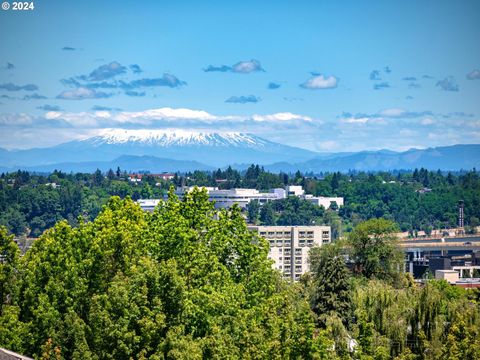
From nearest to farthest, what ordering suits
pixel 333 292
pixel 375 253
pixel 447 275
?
pixel 333 292 → pixel 375 253 → pixel 447 275

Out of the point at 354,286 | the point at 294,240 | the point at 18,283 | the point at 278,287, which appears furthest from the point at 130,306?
the point at 294,240

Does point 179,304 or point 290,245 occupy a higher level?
point 179,304

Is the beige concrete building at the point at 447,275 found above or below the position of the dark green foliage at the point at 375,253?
below

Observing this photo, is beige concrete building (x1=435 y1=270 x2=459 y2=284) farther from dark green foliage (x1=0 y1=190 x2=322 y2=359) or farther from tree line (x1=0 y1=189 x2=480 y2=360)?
dark green foliage (x1=0 y1=190 x2=322 y2=359)

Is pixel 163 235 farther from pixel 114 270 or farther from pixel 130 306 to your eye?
pixel 130 306

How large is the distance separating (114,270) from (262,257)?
16.2 feet

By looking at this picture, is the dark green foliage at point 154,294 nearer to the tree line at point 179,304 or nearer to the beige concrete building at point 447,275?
the tree line at point 179,304

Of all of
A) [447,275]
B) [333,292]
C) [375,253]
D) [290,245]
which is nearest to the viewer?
[333,292]

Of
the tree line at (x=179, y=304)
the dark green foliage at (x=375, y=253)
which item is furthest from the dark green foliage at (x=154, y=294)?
the dark green foliage at (x=375, y=253)

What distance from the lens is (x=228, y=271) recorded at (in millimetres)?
40188

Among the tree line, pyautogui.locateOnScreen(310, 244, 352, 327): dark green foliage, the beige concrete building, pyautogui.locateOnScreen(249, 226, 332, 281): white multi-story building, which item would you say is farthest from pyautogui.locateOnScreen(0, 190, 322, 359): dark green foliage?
pyautogui.locateOnScreen(249, 226, 332, 281): white multi-story building

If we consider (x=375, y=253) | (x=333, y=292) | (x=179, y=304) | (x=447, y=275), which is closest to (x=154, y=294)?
(x=179, y=304)

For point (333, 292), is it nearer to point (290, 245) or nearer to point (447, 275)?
point (447, 275)

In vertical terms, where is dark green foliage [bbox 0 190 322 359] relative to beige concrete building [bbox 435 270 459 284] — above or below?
above
